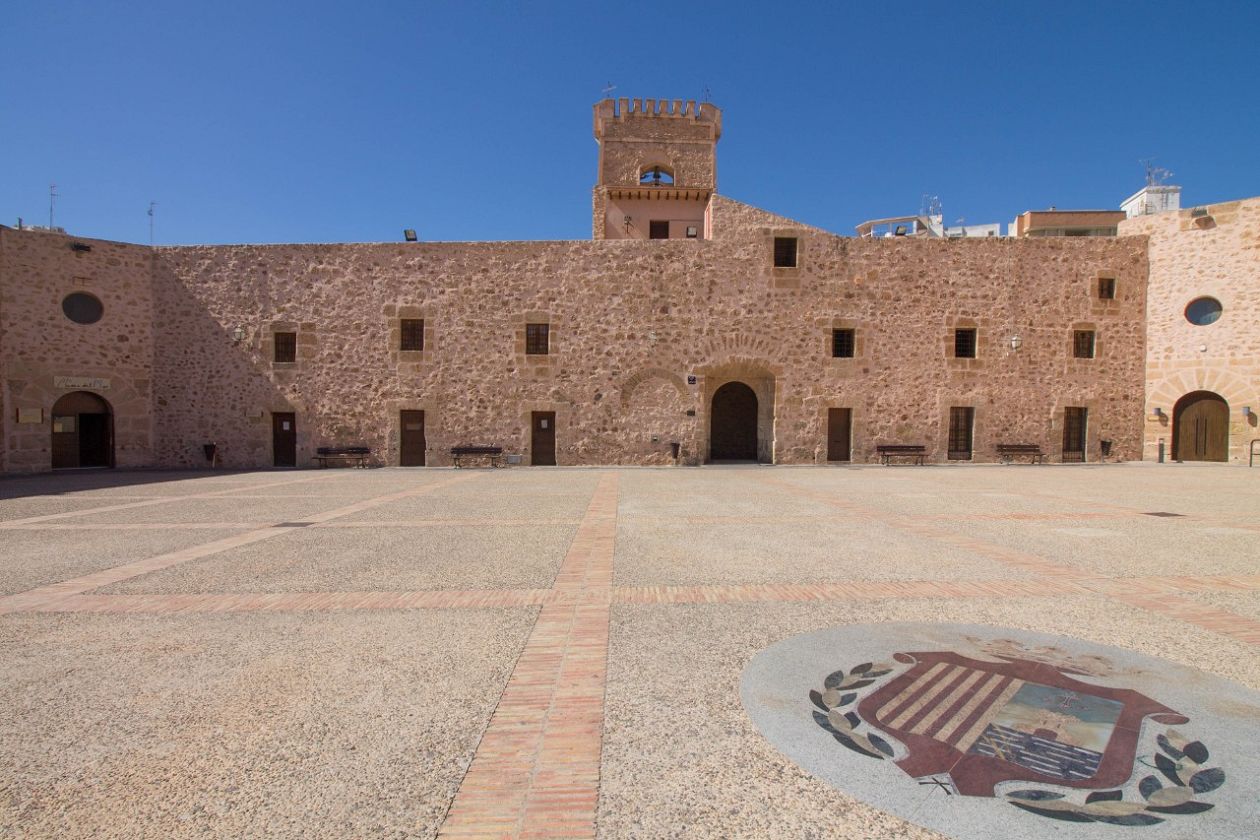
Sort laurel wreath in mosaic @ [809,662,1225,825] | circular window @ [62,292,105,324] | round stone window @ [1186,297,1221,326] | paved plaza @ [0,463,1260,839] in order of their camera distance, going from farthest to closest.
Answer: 1. round stone window @ [1186,297,1221,326]
2. circular window @ [62,292,105,324]
3. paved plaza @ [0,463,1260,839]
4. laurel wreath in mosaic @ [809,662,1225,825]

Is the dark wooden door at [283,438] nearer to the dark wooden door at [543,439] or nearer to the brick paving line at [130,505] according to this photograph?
the brick paving line at [130,505]

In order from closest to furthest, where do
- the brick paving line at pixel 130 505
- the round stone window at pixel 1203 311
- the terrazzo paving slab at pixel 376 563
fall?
1. the terrazzo paving slab at pixel 376 563
2. the brick paving line at pixel 130 505
3. the round stone window at pixel 1203 311

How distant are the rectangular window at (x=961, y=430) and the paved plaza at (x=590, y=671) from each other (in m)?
10.7

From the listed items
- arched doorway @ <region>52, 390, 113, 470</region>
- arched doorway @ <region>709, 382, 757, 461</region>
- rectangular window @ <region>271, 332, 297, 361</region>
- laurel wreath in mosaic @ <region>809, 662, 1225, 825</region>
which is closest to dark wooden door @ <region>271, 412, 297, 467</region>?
rectangular window @ <region>271, 332, 297, 361</region>

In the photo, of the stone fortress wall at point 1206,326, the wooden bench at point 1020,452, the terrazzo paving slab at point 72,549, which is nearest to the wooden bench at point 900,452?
the wooden bench at point 1020,452

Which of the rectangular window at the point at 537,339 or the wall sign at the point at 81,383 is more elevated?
the rectangular window at the point at 537,339

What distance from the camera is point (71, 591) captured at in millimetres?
4910

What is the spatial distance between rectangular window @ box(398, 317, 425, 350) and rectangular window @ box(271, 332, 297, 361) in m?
3.26

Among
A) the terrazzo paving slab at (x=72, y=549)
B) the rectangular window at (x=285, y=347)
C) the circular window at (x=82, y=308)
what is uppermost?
the circular window at (x=82, y=308)

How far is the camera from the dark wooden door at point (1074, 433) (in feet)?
59.6

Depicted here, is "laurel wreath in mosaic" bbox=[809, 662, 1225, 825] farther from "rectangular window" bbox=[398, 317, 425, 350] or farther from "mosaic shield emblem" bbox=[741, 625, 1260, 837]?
"rectangular window" bbox=[398, 317, 425, 350]

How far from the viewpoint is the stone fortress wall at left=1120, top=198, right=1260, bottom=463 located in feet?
53.9

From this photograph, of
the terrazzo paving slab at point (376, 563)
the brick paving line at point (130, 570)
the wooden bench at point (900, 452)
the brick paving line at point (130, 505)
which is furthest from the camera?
the wooden bench at point (900, 452)

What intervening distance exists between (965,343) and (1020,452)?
12.1ft
